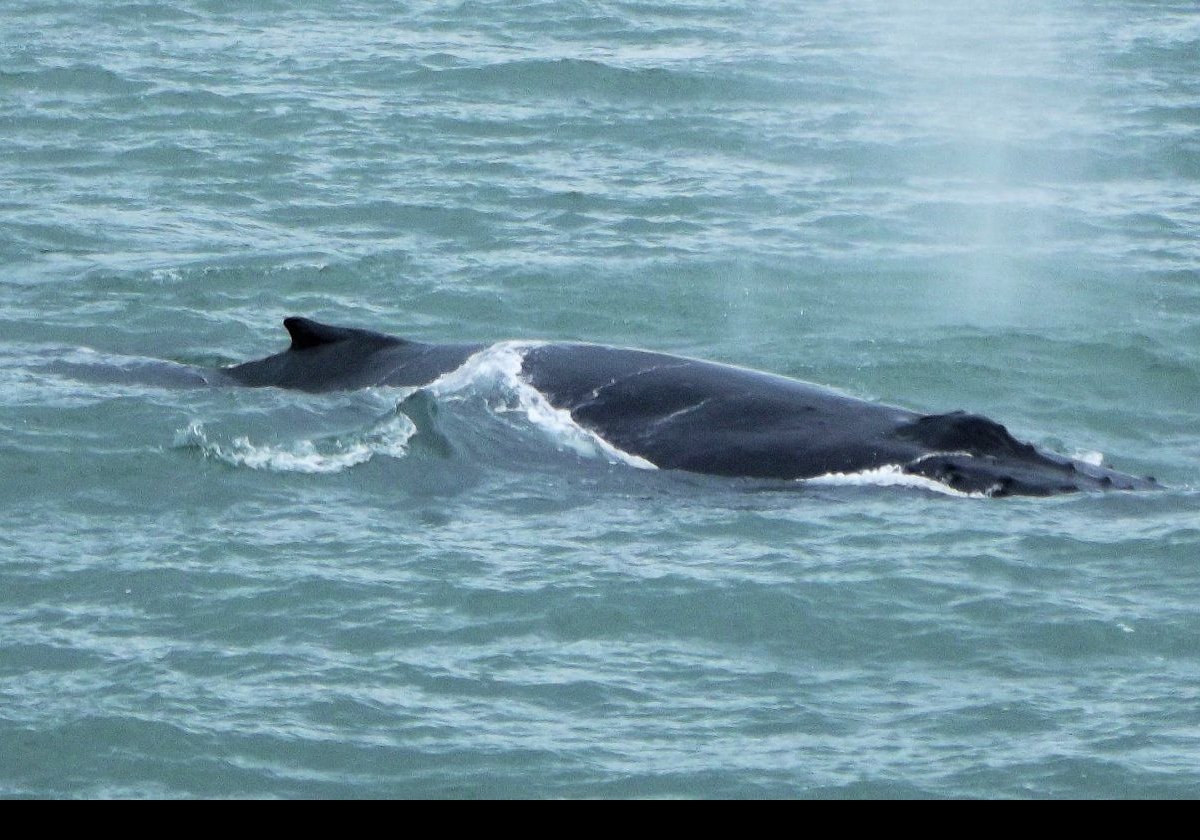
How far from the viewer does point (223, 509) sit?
11406 mm

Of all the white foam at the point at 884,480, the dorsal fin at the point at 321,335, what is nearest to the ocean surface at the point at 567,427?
the white foam at the point at 884,480

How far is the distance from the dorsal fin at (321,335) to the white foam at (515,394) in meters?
0.94

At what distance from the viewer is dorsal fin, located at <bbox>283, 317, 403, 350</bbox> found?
47.0 feet

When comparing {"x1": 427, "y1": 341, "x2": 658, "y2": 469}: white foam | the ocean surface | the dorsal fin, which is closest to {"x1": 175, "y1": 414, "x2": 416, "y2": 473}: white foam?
the ocean surface

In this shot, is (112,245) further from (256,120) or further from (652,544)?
(652,544)

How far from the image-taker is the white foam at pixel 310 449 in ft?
40.2

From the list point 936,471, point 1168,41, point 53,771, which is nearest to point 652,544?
point 936,471

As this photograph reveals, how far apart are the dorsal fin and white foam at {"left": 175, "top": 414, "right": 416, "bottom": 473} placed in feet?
5.36

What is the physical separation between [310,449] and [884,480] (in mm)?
3817

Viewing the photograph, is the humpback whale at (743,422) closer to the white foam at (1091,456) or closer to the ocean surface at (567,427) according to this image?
the ocean surface at (567,427)

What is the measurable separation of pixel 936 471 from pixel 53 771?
588 centimetres

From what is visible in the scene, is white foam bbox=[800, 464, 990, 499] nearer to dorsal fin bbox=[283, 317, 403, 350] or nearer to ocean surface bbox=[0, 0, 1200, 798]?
ocean surface bbox=[0, 0, 1200, 798]

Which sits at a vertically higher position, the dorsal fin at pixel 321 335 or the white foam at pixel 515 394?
the dorsal fin at pixel 321 335

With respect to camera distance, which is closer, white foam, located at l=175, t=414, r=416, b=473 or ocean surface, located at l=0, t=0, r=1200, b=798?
ocean surface, located at l=0, t=0, r=1200, b=798
